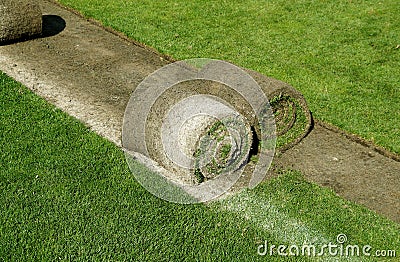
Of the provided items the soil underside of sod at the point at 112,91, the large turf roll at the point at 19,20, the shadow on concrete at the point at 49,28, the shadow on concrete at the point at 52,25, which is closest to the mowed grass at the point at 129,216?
the soil underside of sod at the point at 112,91

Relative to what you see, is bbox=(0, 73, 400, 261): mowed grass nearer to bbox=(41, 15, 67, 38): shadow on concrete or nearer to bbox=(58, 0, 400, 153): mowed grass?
bbox=(58, 0, 400, 153): mowed grass

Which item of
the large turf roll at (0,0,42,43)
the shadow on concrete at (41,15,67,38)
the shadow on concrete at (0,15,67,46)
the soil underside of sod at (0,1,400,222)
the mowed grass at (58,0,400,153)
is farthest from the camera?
the shadow on concrete at (41,15,67,38)

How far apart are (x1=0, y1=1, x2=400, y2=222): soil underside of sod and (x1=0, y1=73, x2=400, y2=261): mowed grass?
1.29 feet

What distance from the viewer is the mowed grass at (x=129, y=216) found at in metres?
6.12

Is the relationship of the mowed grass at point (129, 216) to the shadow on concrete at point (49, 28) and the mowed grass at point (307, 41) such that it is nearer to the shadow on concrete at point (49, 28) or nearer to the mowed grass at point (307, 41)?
the mowed grass at point (307, 41)

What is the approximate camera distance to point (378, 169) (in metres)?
7.78

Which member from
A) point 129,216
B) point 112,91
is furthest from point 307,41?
point 129,216

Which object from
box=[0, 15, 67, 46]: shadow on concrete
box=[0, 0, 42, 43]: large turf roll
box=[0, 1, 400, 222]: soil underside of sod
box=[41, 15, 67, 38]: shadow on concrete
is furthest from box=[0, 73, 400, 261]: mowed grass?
box=[41, 15, 67, 38]: shadow on concrete

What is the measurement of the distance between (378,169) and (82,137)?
4.32 m

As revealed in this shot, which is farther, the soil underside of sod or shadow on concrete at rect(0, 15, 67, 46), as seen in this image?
shadow on concrete at rect(0, 15, 67, 46)

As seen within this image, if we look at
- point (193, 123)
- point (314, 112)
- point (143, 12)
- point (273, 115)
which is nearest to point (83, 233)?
point (193, 123)

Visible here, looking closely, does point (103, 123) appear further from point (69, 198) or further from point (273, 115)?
point (273, 115)

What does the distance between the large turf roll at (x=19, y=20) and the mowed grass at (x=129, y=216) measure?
381cm

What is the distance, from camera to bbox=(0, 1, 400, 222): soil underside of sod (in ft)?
24.6
